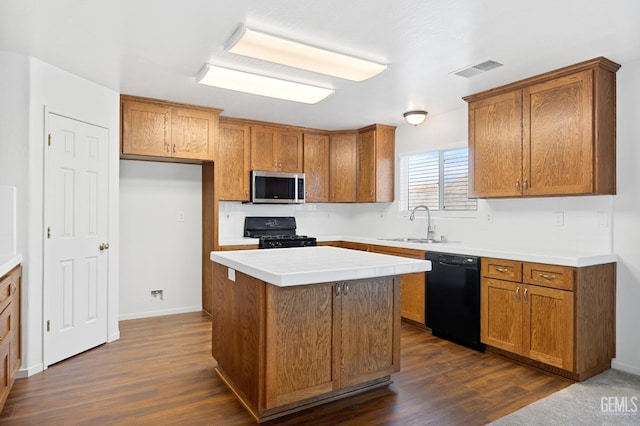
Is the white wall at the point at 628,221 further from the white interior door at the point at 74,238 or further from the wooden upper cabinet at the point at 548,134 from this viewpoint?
the white interior door at the point at 74,238

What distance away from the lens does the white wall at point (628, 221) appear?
3.02 meters

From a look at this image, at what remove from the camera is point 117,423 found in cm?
225

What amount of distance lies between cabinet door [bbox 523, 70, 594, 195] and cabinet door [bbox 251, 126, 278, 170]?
287 centimetres

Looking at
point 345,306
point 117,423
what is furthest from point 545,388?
point 117,423

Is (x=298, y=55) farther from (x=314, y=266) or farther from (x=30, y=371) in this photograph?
(x=30, y=371)

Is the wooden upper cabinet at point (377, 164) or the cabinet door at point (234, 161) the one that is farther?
the wooden upper cabinet at point (377, 164)

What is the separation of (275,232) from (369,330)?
9.47ft

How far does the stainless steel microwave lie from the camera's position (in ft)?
16.0

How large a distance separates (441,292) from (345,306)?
1649mm

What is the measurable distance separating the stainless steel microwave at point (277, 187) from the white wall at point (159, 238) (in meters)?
0.69

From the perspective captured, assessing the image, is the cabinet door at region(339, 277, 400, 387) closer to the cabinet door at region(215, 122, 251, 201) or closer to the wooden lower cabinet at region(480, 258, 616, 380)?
the wooden lower cabinet at region(480, 258, 616, 380)

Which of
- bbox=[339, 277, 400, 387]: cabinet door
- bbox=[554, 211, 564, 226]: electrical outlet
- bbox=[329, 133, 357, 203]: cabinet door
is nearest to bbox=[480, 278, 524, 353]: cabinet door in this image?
bbox=[554, 211, 564, 226]: electrical outlet

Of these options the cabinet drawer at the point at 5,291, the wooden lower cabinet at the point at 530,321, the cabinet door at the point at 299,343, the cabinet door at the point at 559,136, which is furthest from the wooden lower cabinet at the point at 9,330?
the cabinet door at the point at 559,136

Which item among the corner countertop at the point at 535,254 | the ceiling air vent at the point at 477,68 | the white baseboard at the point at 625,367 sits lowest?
the white baseboard at the point at 625,367
